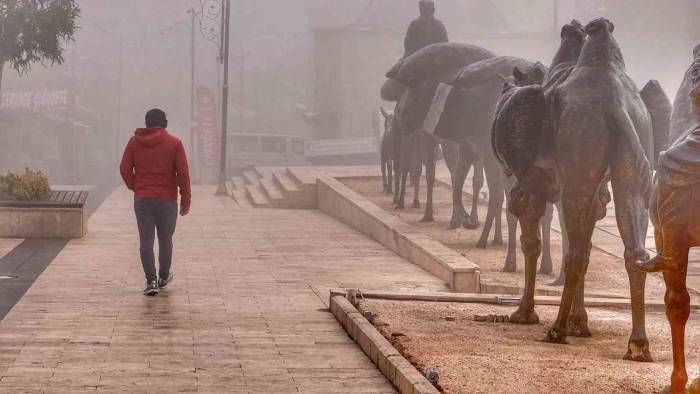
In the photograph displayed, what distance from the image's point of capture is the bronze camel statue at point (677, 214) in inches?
270

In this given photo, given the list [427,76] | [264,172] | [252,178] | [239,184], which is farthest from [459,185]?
[239,184]

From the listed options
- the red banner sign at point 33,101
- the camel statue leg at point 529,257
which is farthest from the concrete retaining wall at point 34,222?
the red banner sign at point 33,101

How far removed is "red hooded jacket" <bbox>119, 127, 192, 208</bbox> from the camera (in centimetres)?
1437

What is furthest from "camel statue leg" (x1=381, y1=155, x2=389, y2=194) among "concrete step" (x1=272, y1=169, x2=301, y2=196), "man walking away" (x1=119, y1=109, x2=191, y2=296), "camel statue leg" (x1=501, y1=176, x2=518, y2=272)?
"man walking away" (x1=119, y1=109, x2=191, y2=296)

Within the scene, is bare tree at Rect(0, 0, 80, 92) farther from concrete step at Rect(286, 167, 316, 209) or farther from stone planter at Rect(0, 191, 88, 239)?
concrete step at Rect(286, 167, 316, 209)

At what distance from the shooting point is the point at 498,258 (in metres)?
18.0

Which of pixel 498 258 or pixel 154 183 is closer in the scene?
pixel 154 183

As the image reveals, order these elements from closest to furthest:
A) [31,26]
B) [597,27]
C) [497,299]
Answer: [597,27] → [497,299] → [31,26]

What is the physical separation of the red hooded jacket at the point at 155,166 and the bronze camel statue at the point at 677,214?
25.8ft

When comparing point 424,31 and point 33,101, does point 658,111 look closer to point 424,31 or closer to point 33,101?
point 424,31

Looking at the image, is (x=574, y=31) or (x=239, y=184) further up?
(x=574, y=31)

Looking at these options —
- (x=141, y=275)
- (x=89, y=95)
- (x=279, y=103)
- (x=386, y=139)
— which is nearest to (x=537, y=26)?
(x=279, y=103)

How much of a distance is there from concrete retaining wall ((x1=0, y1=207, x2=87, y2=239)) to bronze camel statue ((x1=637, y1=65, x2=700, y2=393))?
14930 millimetres

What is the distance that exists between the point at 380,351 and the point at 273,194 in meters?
23.3
